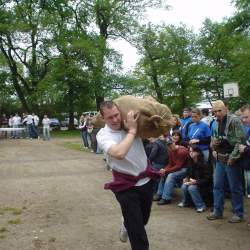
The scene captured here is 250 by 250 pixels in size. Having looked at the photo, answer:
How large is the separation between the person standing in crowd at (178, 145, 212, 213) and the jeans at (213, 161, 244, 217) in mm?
820

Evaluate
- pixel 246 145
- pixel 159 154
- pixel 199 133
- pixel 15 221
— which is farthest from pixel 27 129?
pixel 246 145

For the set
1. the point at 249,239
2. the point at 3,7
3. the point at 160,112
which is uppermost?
the point at 3,7

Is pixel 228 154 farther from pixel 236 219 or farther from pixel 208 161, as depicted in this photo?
pixel 208 161

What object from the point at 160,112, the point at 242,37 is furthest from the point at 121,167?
the point at 242,37

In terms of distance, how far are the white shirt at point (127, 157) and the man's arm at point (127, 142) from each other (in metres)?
0.20

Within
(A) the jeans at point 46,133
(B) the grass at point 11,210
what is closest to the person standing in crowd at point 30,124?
(A) the jeans at point 46,133

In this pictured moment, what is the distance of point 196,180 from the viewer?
8.32 metres

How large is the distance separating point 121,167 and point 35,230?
3.09m

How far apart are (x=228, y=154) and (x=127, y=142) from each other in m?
3.06

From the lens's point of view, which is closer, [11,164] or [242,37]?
[11,164]

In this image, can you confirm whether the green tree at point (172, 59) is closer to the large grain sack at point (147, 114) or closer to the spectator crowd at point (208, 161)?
the spectator crowd at point (208, 161)

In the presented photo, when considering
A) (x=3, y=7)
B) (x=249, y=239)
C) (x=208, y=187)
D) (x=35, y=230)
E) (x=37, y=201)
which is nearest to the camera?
(x=249, y=239)

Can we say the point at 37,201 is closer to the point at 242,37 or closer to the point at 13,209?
the point at 13,209

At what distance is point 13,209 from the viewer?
344 inches
